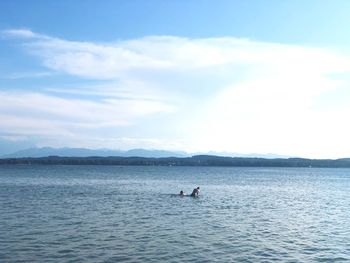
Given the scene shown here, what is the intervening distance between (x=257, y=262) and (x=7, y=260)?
13.9 meters

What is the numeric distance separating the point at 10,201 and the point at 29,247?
2851 cm

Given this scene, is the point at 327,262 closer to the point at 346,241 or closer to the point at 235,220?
the point at 346,241

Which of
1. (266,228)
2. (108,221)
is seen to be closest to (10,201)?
(108,221)

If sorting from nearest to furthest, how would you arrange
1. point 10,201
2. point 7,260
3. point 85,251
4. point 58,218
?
point 7,260 < point 85,251 < point 58,218 < point 10,201

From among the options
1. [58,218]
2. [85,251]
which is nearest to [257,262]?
[85,251]

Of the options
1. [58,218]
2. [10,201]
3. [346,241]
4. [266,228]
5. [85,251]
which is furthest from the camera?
[10,201]

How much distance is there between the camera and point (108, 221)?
3903 centimetres

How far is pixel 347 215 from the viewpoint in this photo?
4875 cm

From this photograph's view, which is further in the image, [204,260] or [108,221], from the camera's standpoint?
[108,221]

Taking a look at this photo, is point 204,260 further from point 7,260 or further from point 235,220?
point 235,220

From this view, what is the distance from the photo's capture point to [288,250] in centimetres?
2902

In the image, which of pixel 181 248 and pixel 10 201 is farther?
pixel 10 201

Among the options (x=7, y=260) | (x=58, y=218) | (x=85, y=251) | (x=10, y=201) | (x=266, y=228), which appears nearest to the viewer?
(x=7, y=260)

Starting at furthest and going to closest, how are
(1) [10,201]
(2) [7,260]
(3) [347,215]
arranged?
1. (1) [10,201]
2. (3) [347,215]
3. (2) [7,260]
